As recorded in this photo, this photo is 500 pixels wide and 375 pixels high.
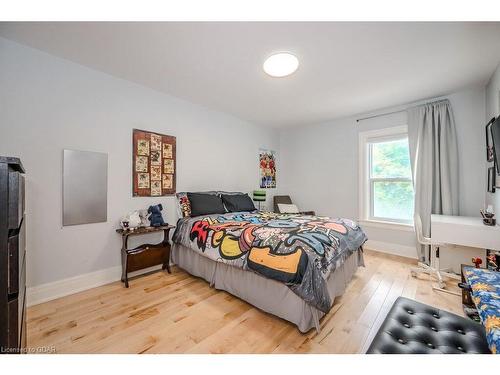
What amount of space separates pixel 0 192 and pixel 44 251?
175 centimetres

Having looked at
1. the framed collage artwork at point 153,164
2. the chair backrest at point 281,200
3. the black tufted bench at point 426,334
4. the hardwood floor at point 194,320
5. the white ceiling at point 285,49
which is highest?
the white ceiling at point 285,49

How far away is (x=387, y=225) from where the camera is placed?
3.47 meters

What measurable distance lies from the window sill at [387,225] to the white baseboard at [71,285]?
3.67 metres

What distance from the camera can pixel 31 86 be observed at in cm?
198

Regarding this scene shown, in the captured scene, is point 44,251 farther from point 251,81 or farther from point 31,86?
point 251,81

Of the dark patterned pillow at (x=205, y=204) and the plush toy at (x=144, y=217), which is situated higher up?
the dark patterned pillow at (x=205, y=204)

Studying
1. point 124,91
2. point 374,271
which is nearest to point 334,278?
point 374,271

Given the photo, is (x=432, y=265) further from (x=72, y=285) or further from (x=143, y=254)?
(x=72, y=285)

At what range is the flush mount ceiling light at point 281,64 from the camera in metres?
2.03

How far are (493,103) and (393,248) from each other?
2.25 m

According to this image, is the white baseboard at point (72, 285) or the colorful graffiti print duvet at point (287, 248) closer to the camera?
the colorful graffiti print duvet at point (287, 248)

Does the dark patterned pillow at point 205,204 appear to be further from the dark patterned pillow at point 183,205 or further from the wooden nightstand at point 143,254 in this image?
the wooden nightstand at point 143,254

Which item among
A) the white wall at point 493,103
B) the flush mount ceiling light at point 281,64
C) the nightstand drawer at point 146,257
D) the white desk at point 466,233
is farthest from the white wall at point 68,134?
the white wall at point 493,103

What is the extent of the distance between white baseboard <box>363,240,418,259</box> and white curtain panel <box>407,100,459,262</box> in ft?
0.71
